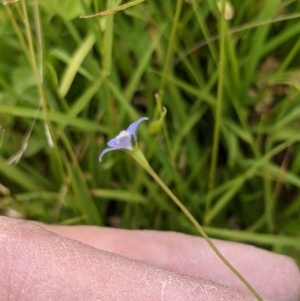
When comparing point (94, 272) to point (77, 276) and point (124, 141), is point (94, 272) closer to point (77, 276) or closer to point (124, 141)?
point (77, 276)

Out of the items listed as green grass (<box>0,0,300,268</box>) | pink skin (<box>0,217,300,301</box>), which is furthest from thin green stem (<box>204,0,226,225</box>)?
pink skin (<box>0,217,300,301</box>)

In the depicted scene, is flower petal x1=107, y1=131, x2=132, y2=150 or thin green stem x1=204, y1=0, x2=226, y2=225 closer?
flower petal x1=107, y1=131, x2=132, y2=150

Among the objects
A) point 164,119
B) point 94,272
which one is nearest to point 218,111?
point 164,119

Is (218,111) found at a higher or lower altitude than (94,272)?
higher

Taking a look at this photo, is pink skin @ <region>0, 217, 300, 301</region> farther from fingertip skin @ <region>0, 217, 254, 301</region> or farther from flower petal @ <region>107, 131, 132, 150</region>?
flower petal @ <region>107, 131, 132, 150</region>

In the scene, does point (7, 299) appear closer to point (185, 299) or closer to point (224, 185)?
point (185, 299)

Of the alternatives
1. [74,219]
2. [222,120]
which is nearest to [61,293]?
[74,219]
